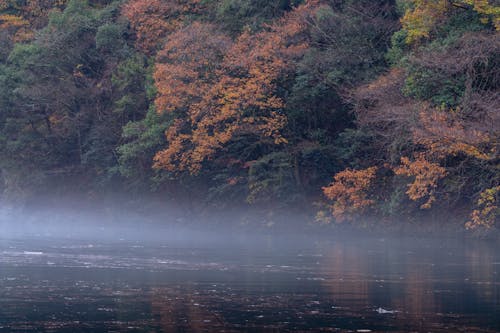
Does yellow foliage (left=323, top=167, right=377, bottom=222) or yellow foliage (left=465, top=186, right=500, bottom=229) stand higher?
yellow foliage (left=323, top=167, right=377, bottom=222)

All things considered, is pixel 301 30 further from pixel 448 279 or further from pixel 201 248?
pixel 448 279

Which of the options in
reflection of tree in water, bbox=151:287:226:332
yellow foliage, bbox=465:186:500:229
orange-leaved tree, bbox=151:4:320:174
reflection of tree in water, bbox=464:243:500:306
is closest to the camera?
reflection of tree in water, bbox=151:287:226:332

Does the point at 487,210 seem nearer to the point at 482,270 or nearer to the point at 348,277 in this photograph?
the point at 482,270

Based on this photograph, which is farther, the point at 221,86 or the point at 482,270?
the point at 221,86

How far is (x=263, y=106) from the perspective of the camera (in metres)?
36.0

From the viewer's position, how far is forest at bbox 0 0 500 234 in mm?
28828

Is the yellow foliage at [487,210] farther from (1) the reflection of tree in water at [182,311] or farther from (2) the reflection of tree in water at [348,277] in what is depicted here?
(1) the reflection of tree in water at [182,311]

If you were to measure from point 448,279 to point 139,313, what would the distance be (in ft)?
27.4

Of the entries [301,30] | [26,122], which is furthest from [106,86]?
[301,30]

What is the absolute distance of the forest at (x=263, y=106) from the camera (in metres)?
28.8

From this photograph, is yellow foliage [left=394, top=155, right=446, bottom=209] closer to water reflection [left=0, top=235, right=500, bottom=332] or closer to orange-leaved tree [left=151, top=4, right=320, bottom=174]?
water reflection [left=0, top=235, right=500, bottom=332]

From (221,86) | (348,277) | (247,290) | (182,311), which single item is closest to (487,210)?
(348,277)

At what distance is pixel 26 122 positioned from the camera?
157 feet

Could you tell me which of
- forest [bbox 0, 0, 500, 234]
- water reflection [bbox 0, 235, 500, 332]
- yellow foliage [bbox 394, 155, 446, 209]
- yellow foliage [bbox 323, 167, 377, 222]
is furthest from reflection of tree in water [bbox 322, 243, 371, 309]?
yellow foliage [bbox 323, 167, 377, 222]
